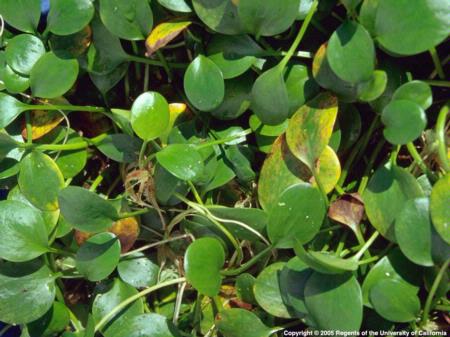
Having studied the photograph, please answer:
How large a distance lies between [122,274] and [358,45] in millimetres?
350

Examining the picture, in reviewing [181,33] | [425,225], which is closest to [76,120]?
[181,33]

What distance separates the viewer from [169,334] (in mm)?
627

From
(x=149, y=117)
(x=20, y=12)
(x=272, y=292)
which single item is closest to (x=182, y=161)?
(x=149, y=117)

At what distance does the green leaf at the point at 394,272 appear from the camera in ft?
1.89

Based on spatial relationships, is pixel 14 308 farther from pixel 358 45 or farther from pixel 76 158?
pixel 358 45

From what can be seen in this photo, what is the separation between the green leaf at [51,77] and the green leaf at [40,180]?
7 cm

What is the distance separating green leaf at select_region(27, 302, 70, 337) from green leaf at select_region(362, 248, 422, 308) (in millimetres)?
334

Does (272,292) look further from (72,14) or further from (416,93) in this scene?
(72,14)

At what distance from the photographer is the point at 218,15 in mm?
606

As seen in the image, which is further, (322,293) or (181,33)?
(181,33)

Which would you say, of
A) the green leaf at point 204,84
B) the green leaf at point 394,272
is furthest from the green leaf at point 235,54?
the green leaf at point 394,272

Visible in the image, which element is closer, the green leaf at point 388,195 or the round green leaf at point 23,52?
the green leaf at point 388,195

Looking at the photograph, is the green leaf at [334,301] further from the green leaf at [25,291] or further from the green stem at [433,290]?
the green leaf at [25,291]

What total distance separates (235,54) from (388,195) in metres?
0.22
